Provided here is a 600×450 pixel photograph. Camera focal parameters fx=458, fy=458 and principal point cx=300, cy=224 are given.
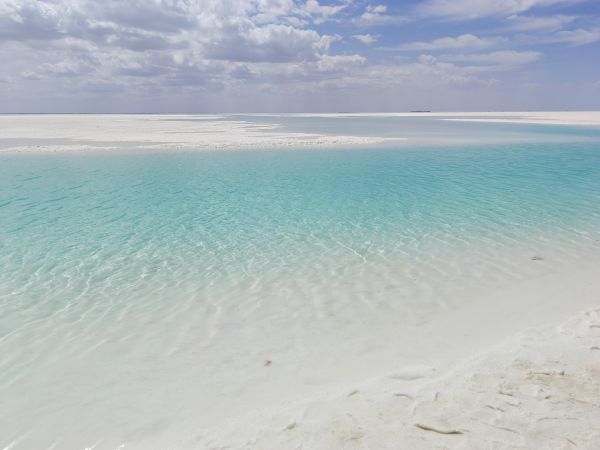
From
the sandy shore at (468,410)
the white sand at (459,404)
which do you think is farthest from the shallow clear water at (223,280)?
the sandy shore at (468,410)

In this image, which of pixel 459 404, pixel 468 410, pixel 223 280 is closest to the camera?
pixel 468 410

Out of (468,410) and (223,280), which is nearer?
(468,410)

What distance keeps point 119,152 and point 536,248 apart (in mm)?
30269

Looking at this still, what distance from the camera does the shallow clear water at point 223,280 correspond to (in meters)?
5.34

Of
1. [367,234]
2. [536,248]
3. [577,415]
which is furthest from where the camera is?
[367,234]

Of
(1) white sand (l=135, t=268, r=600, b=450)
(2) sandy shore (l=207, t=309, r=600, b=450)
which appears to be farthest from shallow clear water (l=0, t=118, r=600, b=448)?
(2) sandy shore (l=207, t=309, r=600, b=450)

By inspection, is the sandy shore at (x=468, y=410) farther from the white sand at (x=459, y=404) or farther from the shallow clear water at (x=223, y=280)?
the shallow clear water at (x=223, y=280)

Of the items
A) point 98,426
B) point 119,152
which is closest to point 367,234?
point 98,426

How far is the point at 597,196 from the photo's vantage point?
17.4m

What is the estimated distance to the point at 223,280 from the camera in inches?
352

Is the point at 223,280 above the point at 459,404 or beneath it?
beneath

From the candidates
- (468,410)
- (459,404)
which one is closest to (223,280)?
(459,404)

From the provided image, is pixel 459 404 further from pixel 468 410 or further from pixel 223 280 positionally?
pixel 223 280

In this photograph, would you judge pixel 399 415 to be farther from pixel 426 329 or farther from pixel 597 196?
pixel 597 196
